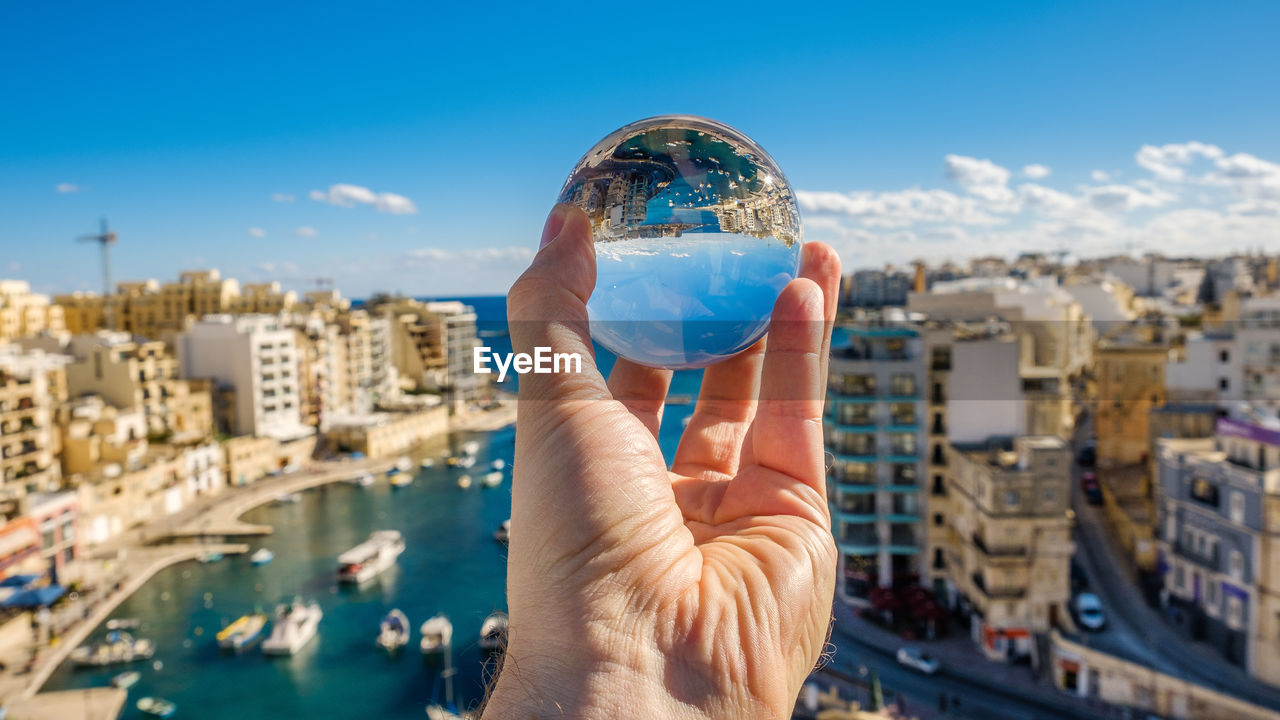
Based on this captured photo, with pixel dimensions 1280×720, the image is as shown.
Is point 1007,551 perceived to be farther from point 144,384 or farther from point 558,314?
point 144,384

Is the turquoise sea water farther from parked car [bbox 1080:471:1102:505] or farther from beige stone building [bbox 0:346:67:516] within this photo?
parked car [bbox 1080:471:1102:505]

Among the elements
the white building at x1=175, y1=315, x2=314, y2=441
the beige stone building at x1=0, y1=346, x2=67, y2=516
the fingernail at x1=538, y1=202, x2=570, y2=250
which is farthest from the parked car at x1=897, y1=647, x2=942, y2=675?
the white building at x1=175, y1=315, x2=314, y2=441

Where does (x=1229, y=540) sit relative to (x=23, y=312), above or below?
below

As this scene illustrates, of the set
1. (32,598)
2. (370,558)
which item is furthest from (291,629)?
(32,598)

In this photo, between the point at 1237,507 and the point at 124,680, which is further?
the point at 124,680

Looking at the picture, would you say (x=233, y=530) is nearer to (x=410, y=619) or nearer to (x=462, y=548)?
(x=462, y=548)
